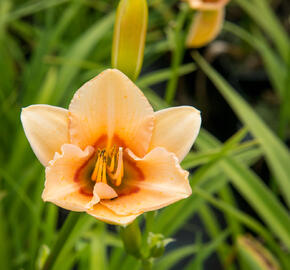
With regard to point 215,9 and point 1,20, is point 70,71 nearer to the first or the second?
point 1,20

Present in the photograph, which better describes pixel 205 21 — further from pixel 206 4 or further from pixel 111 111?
pixel 111 111

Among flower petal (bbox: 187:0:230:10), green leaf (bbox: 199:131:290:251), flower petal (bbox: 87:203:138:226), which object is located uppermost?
flower petal (bbox: 187:0:230:10)

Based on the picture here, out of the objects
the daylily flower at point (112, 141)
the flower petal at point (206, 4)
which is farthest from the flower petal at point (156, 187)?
the flower petal at point (206, 4)

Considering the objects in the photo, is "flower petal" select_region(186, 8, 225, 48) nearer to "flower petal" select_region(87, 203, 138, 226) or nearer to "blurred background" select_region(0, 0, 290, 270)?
"blurred background" select_region(0, 0, 290, 270)

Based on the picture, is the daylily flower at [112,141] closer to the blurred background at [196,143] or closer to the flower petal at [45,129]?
the flower petal at [45,129]

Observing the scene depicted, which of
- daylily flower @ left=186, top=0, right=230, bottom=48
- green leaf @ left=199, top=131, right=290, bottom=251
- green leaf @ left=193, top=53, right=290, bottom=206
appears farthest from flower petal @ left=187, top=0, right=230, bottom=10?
green leaf @ left=199, top=131, right=290, bottom=251

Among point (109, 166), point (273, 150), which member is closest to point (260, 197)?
point (273, 150)

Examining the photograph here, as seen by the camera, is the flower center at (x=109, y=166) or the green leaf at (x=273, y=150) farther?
the green leaf at (x=273, y=150)
